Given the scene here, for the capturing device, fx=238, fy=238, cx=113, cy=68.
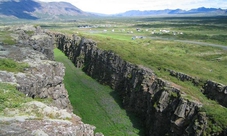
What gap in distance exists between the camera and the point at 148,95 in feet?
177

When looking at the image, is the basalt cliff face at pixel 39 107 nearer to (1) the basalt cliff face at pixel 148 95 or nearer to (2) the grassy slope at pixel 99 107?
(2) the grassy slope at pixel 99 107

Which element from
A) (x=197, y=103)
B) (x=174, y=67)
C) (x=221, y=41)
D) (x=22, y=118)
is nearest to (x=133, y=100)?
(x=174, y=67)

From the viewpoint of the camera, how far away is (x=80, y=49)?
107 m

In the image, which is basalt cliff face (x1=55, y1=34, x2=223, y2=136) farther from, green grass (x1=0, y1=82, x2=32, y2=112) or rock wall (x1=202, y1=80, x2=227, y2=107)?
green grass (x1=0, y1=82, x2=32, y2=112)

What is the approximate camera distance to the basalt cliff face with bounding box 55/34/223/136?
4012cm

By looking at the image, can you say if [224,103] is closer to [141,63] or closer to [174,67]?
[174,67]

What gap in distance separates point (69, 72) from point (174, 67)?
144ft

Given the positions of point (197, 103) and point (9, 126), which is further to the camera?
point (197, 103)

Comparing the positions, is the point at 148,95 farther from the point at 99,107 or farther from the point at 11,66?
the point at 11,66

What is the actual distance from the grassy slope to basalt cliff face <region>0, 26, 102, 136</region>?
11.4 metres

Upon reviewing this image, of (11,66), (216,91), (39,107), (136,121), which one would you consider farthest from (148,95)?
(39,107)

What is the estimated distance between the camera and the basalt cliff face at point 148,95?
40125mm

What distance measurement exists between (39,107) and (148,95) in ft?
97.8

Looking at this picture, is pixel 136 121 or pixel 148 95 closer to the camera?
pixel 148 95
